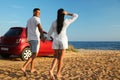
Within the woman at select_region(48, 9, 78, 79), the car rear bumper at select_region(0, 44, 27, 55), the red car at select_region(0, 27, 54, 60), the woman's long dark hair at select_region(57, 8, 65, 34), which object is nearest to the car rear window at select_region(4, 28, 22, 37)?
the red car at select_region(0, 27, 54, 60)

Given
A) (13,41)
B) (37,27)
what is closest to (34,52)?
(37,27)

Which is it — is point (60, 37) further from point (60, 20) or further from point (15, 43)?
point (15, 43)

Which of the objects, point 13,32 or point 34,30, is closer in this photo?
point 34,30

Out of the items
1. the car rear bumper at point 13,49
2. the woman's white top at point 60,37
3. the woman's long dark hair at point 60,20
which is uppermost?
the woman's long dark hair at point 60,20

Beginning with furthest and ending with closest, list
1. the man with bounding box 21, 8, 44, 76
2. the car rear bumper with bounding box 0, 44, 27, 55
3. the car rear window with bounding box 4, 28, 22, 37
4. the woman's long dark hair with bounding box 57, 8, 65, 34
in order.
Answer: the car rear window with bounding box 4, 28, 22, 37, the car rear bumper with bounding box 0, 44, 27, 55, the man with bounding box 21, 8, 44, 76, the woman's long dark hair with bounding box 57, 8, 65, 34

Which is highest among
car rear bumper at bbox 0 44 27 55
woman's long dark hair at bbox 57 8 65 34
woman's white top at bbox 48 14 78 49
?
woman's long dark hair at bbox 57 8 65 34

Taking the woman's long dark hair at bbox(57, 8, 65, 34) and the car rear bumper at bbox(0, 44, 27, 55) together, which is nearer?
the woman's long dark hair at bbox(57, 8, 65, 34)

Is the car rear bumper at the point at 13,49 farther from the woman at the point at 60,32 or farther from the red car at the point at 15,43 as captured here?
the woman at the point at 60,32

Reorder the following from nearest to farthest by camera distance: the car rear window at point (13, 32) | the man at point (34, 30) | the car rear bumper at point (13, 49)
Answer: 1. the man at point (34, 30)
2. the car rear bumper at point (13, 49)
3. the car rear window at point (13, 32)

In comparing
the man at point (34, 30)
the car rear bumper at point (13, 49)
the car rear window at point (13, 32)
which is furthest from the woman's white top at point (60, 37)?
the car rear window at point (13, 32)

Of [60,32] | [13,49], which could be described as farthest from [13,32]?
[60,32]

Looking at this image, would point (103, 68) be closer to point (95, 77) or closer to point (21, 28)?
point (95, 77)

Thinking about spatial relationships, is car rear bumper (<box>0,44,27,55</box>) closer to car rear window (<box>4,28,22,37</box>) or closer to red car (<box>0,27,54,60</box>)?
red car (<box>0,27,54,60</box>)

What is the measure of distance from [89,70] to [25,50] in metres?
4.85
